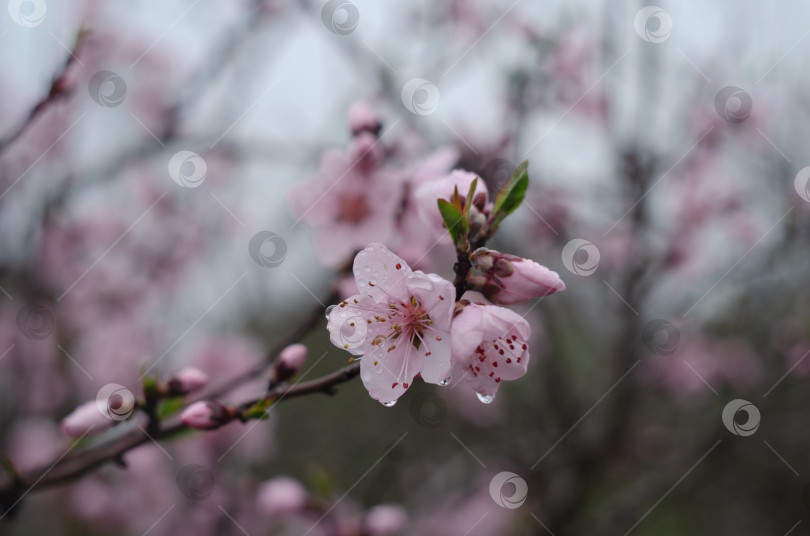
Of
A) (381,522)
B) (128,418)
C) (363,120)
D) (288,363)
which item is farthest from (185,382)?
(381,522)

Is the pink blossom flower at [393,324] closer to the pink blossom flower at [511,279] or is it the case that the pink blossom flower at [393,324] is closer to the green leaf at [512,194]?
the pink blossom flower at [511,279]

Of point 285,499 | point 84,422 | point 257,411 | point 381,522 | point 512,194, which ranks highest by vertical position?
point 512,194

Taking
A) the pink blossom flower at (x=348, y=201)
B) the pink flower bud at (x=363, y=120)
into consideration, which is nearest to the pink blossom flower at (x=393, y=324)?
the pink blossom flower at (x=348, y=201)

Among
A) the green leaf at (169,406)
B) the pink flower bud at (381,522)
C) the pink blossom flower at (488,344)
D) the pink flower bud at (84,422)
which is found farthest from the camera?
the pink flower bud at (381,522)

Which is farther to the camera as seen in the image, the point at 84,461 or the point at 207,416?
the point at 84,461

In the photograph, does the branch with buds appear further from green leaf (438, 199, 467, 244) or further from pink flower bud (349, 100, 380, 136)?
pink flower bud (349, 100, 380, 136)

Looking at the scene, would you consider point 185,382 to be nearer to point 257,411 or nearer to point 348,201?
point 257,411
